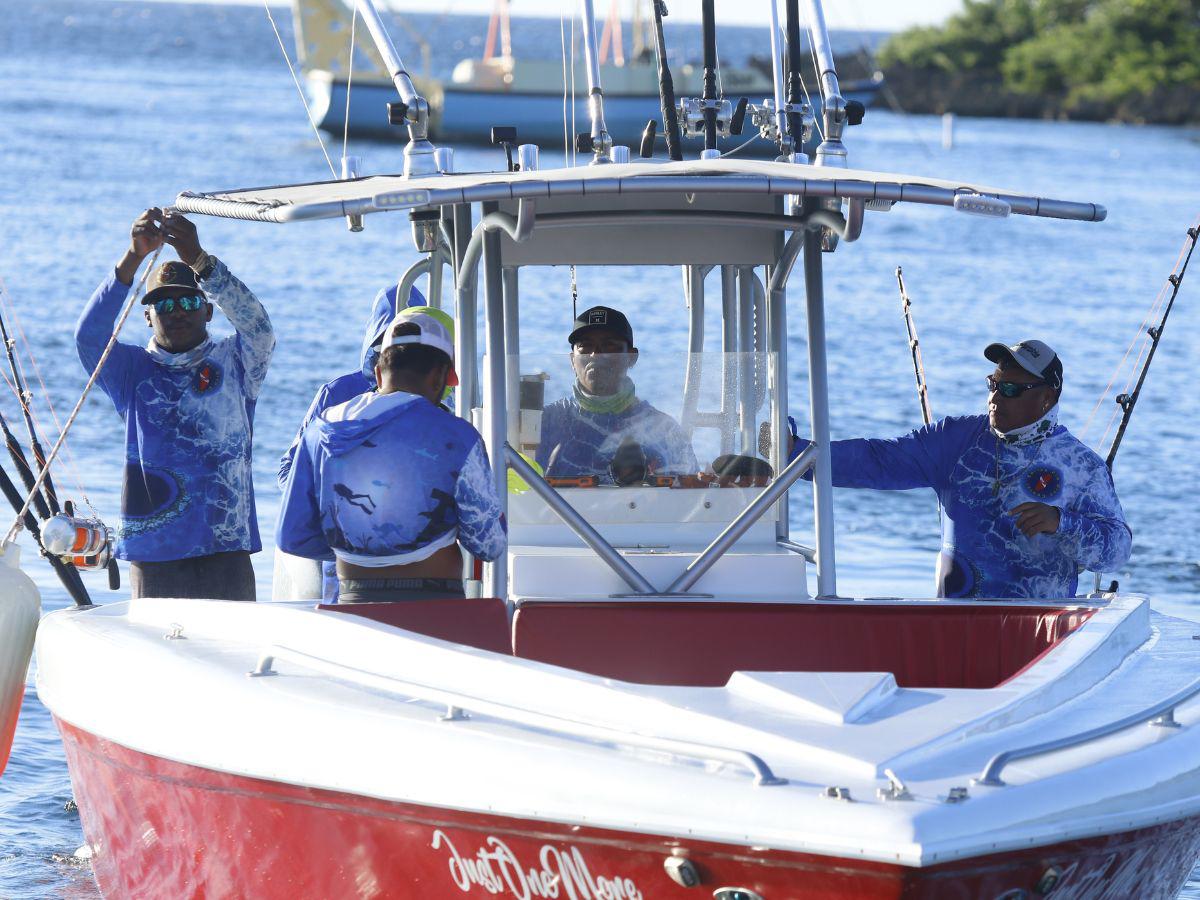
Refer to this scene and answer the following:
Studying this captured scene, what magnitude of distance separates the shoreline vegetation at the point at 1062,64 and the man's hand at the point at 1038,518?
57.4 m

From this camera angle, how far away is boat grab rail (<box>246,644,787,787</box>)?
3682 millimetres

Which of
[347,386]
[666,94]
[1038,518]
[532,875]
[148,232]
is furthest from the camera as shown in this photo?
[666,94]

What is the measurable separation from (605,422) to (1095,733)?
6.59 feet

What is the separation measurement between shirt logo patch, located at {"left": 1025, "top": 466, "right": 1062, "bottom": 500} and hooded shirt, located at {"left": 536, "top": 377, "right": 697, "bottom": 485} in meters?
0.97

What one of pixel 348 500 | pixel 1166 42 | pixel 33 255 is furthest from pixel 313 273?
pixel 1166 42

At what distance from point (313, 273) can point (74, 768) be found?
55.1ft

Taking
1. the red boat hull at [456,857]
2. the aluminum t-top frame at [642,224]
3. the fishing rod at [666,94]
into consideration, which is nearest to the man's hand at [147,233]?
the aluminum t-top frame at [642,224]

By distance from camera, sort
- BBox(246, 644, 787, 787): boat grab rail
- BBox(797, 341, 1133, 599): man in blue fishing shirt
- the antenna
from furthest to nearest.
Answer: the antenna
BBox(797, 341, 1133, 599): man in blue fishing shirt
BBox(246, 644, 787, 787): boat grab rail

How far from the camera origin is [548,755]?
3.81m

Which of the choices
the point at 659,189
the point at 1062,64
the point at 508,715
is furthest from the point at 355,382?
the point at 1062,64

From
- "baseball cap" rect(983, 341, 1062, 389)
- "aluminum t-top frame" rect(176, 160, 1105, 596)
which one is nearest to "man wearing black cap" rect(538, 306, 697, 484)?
"aluminum t-top frame" rect(176, 160, 1105, 596)

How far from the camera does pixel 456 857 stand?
3.89 m

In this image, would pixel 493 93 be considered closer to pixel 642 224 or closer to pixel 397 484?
pixel 642 224

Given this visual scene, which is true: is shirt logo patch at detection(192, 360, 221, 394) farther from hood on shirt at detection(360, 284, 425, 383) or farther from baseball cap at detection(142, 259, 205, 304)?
hood on shirt at detection(360, 284, 425, 383)
